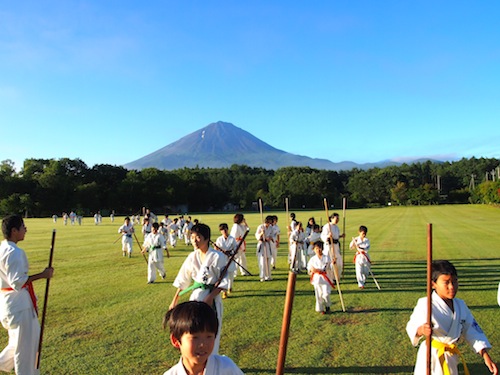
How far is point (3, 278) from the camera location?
5109 mm

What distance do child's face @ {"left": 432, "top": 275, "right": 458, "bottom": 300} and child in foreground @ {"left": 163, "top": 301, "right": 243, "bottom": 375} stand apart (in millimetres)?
2423

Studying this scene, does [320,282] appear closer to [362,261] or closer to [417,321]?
[362,261]

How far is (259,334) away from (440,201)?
3755 inches

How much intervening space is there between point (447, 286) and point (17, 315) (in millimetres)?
5120

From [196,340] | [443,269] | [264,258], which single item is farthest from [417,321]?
[264,258]

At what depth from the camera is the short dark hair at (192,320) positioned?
8.74 ft

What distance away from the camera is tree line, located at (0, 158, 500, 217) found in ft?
239

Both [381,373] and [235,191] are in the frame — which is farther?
[235,191]

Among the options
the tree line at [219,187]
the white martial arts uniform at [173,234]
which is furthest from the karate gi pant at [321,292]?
the tree line at [219,187]

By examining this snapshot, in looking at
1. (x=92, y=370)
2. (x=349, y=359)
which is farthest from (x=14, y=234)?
(x=349, y=359)

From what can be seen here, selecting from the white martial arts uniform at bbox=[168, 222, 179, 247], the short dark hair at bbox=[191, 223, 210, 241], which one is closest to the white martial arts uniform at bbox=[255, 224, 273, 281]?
the short dark hair at bbox=[191, 223, 210, 241]

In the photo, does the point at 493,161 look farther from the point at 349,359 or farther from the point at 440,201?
the point at 349,359

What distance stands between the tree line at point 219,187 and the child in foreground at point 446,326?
200ft

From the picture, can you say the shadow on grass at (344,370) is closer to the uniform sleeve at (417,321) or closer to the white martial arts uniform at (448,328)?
the white martial arts uniform at (448,328)
